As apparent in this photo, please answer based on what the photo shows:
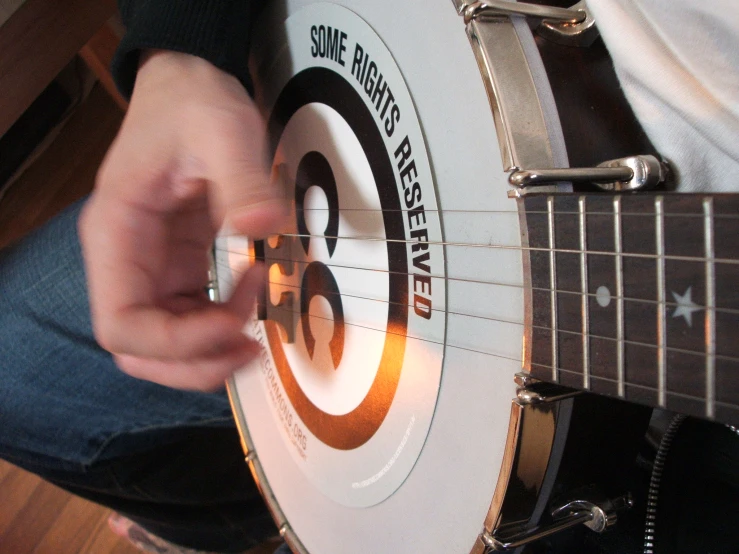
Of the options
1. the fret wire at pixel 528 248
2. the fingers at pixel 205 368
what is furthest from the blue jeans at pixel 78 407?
the fret wire at pixel 528 248

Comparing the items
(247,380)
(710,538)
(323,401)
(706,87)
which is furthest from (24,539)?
(706,87)

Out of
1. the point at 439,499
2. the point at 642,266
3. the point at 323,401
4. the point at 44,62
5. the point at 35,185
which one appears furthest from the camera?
the point at 35,185

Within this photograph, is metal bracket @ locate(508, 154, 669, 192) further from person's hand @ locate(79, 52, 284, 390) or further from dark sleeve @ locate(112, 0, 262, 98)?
dark sleeve @ locate(112, 0, 262, 98)

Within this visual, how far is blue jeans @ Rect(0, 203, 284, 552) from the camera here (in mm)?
724

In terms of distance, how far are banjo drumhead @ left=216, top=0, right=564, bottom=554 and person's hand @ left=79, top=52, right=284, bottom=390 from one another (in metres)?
0.06

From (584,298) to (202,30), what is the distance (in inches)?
16.5

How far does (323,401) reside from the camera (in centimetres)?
50

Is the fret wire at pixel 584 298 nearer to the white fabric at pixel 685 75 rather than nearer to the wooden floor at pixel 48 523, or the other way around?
the white fabric at pixel 685 75

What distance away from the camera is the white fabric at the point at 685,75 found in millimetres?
273

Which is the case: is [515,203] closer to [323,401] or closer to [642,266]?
[642,266]

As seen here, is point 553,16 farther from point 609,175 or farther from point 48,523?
point 48,523

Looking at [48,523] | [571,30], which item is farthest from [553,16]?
[48,523]

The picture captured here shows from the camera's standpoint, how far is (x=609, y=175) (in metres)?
0.28

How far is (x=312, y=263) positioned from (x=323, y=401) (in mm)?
122
